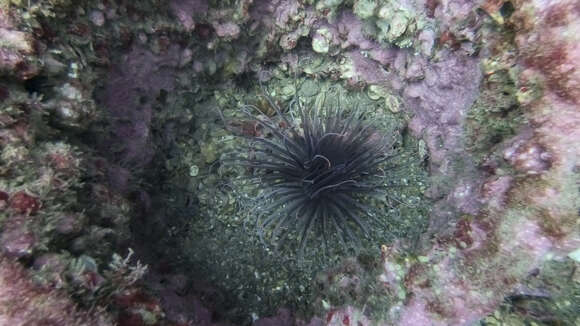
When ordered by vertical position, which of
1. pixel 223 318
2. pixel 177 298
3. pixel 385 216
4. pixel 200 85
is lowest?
pixel 223 318

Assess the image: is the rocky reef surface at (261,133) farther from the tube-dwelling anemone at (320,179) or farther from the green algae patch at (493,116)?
the tube-dwelling anemone at (320,179)

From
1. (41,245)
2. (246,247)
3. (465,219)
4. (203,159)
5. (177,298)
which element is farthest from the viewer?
(203,159)

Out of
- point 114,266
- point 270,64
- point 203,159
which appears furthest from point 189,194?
point 114,266

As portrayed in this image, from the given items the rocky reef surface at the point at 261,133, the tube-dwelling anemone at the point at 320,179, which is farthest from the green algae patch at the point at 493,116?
the tube-dwelling anemone at the point at 320,179

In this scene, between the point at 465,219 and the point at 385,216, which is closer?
the point at 465,219

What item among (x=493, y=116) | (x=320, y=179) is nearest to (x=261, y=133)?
(x=320, y=179)

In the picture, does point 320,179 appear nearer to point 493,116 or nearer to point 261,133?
point 261,133

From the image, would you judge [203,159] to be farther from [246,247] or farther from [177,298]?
[177,298]
